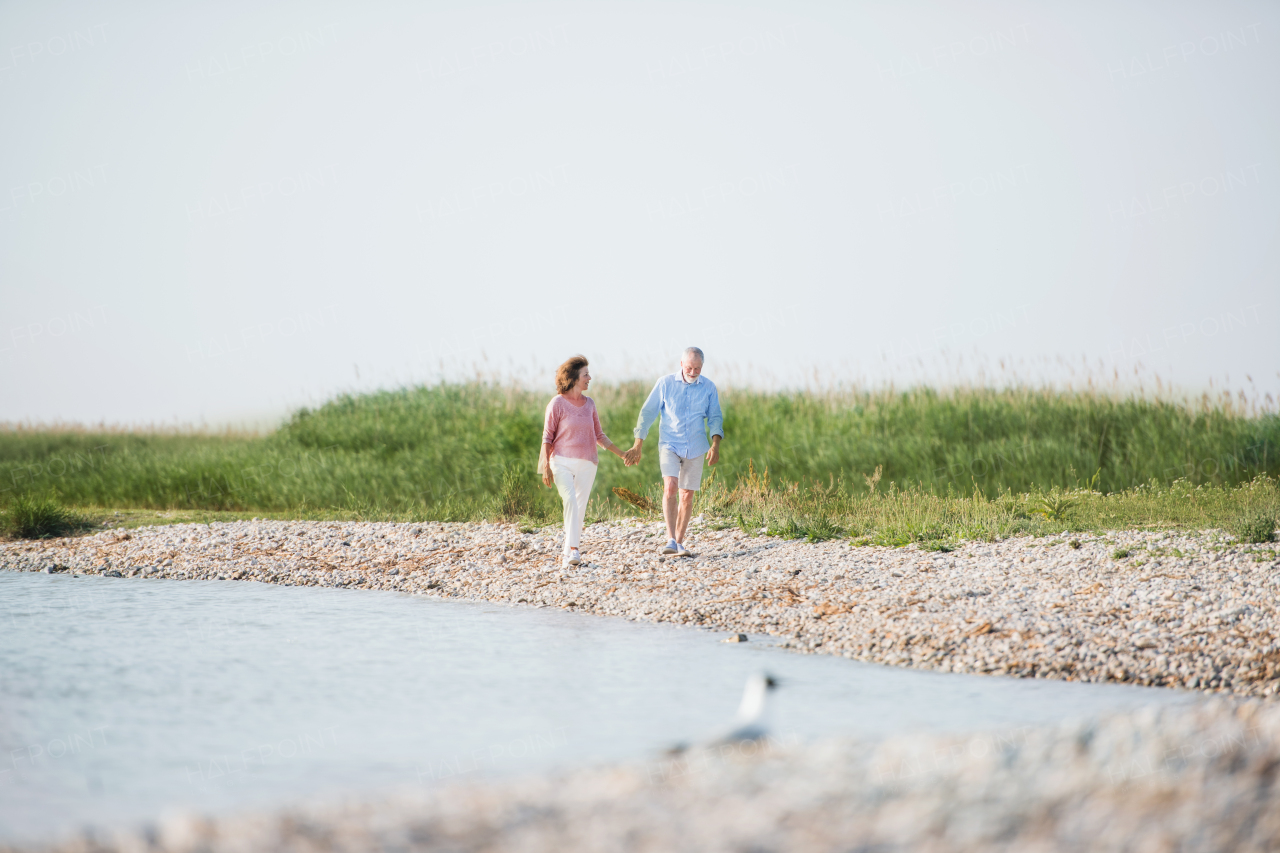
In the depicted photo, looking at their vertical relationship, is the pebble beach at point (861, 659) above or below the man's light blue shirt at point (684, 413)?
below

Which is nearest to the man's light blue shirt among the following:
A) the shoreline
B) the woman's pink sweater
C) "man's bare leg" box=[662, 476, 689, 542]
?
"man's bare leg" box=[662, 476, 689, 542]

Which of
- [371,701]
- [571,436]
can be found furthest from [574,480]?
[371,701]

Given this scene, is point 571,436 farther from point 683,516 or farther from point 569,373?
point 683,516

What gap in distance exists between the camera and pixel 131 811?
4.44 metres

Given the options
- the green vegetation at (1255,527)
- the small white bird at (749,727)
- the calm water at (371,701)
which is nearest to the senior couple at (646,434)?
the calm water at (371,701)

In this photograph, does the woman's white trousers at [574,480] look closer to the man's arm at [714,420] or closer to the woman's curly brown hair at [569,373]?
the woman's curly brown hair at [569,373]

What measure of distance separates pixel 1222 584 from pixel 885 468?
7254 mm

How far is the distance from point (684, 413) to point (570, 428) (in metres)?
1.19

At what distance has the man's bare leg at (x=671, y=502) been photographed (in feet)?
33.8

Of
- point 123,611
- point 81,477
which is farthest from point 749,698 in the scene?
point 81,477

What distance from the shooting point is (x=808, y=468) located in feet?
50.9

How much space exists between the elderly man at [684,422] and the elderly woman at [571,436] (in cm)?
47

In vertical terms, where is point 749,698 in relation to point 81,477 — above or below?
below

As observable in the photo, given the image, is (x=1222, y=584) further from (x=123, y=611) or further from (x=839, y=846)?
(x=123, y=611)
